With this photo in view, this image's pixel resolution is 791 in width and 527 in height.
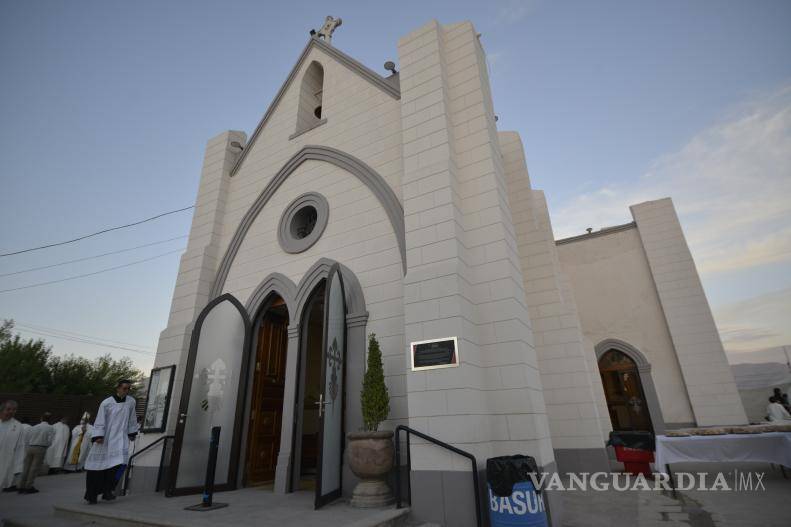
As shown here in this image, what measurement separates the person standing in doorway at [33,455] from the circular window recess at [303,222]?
6100 millimetres

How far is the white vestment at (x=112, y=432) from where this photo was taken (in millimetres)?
5129

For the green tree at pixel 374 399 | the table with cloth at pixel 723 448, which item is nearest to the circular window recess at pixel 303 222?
the green tree at pixel 374 399

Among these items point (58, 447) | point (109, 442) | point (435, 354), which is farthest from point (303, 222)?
point (58, 447)

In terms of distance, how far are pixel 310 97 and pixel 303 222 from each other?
3719 millimetres

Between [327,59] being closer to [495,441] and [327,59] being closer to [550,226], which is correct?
[550,226]

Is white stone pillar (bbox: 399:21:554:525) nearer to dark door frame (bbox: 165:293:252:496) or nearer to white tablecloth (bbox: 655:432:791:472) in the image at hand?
white tablecloth (bbox: 655:432:791:472)

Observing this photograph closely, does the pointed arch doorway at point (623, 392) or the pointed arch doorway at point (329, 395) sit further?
the pointed arch doorway at point (623, 392)

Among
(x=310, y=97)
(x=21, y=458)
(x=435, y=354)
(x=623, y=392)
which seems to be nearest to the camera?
(x=435, y=354)

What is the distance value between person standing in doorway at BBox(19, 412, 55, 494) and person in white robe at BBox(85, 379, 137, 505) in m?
3.33

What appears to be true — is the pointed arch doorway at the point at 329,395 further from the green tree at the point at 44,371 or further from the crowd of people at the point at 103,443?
the green tree at the point at 44,371

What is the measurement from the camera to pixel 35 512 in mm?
5031

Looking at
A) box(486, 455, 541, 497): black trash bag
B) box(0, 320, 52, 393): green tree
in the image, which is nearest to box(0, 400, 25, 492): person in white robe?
box(486, 455, 541, 497): black trash bag

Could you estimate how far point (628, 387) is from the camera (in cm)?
1133

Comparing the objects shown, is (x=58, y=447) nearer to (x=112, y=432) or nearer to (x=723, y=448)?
(x=112, y=432)
